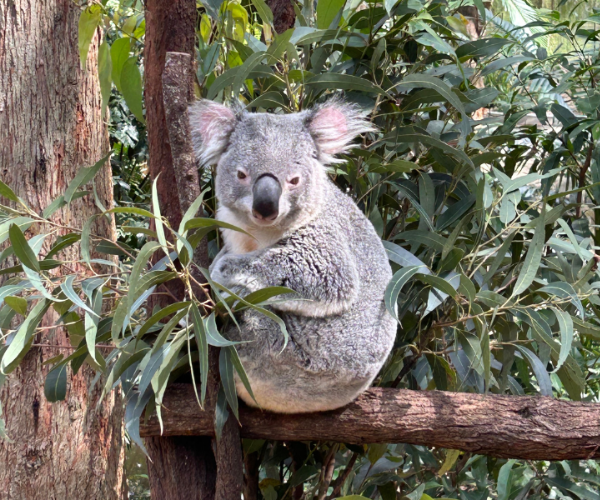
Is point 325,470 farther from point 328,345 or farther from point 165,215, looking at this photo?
point 165,215

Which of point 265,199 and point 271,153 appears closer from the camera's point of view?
point 265,199

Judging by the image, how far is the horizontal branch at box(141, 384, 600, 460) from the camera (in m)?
1.77

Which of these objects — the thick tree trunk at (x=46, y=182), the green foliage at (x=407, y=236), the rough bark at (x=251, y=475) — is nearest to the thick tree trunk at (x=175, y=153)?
the green foliage at (x=407, y=236)

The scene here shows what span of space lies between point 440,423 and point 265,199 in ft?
2.79

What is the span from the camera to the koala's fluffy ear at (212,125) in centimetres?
203

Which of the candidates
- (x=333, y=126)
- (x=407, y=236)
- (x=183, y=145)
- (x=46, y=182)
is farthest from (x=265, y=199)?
(x=46, y=182)

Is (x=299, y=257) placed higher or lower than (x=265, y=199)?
lower

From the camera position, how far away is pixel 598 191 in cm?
264

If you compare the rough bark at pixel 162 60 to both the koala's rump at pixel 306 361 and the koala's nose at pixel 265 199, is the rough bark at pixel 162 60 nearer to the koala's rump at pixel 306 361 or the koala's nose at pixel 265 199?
the koala's nose at pixel 265 199

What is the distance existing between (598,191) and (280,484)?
72.8 inches

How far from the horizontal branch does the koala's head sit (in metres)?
0.63

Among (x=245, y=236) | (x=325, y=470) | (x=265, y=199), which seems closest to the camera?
(x=265, y=199)

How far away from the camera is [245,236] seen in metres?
2.14

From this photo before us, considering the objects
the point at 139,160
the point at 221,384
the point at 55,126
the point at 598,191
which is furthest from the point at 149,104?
the point at 139,160
